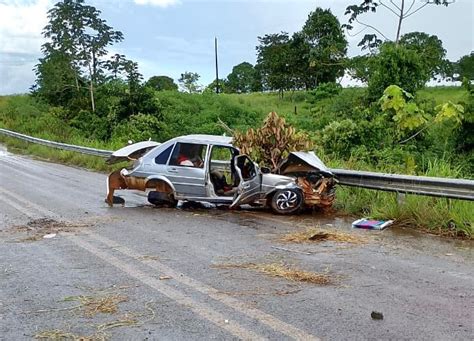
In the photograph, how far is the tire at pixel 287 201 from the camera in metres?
9.88

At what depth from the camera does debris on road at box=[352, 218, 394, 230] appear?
8.68m

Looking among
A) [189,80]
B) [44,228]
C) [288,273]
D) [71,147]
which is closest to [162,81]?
[189,80]

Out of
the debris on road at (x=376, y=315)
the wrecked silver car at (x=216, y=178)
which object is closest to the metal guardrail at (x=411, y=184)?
the wrecked silver car at (x=216, y=178)

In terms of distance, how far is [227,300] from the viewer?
503 cm

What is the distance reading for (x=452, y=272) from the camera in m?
6.08

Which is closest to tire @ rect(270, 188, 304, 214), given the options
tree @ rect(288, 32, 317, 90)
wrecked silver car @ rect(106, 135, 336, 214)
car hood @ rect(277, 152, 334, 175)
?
wrecked silver car @ rect(106, 135, 336, 214)

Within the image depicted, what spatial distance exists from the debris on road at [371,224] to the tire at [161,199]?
12.0 feet

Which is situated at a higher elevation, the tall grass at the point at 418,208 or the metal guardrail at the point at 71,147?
the metal guardrail at the point at 71,147

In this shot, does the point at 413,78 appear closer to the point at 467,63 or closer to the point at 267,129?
the point at 267,129

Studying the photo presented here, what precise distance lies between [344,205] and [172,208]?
3309 mm

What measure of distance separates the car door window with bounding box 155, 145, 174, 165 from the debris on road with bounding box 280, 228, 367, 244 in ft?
11.7

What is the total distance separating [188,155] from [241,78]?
3313 inches

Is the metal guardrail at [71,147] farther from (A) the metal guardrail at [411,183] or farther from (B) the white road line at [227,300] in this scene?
(B) the white road line at [227,300]

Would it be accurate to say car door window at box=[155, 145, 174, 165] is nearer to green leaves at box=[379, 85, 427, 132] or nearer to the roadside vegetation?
the roadside vegetation
